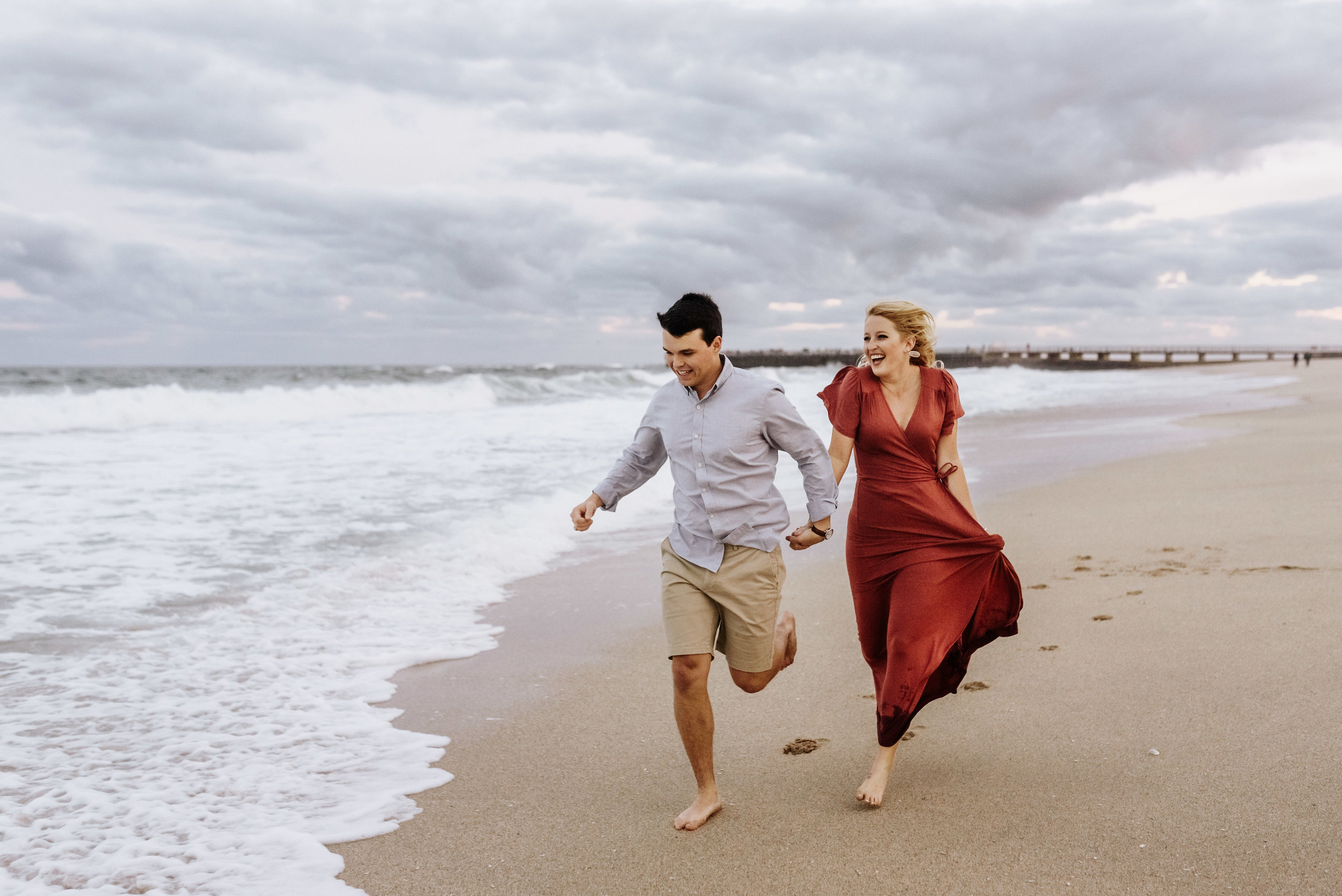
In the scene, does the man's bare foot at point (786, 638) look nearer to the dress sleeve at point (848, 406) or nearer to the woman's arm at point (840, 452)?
the woman's arm at point (840, 452)

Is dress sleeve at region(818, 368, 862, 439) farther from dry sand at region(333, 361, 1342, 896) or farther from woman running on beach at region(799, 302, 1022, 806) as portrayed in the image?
dry sand at region(333, 361, 1342, 896)

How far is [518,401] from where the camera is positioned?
33.5 m

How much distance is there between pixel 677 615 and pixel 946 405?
1276 millimetres

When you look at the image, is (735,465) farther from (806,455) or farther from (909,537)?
(909,537)

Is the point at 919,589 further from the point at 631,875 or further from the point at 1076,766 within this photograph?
the point at 631,875

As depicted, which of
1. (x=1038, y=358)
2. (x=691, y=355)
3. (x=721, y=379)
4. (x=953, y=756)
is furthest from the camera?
(x=1038, y=358)

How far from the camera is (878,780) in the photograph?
10.9 ft

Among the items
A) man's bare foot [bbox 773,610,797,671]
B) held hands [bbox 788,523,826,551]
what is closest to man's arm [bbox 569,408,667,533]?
held hands [bbox 788,523,826,551]

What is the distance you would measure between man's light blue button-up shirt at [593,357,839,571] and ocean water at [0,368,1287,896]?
1582 millimetres

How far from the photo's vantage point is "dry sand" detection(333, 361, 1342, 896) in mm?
2889

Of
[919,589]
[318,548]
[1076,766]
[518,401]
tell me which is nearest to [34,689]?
[318,548]

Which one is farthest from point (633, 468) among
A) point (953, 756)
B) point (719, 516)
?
point (953, 756)

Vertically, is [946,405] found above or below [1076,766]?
above

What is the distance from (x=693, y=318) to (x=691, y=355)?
131 millimetres
